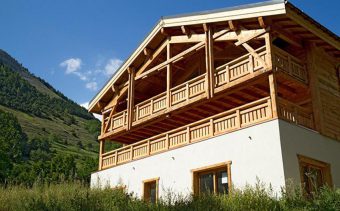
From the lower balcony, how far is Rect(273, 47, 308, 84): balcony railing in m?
1.40

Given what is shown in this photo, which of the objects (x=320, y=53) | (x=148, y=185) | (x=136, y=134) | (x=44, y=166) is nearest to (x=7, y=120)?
(x=44, y=166)

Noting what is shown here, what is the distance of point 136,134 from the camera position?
2280 centimetres

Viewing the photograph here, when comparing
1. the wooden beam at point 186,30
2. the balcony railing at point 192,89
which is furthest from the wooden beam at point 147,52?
the wooden beam at point 186,30

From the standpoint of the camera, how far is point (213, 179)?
1525cm

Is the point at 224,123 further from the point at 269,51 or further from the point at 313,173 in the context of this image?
the point at 313,173

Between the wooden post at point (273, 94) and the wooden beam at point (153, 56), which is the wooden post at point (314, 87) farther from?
the wooden beam at point (153, 56)

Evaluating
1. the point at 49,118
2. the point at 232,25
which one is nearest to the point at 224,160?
the point at 232,25

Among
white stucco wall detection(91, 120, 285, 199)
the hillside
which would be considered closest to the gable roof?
white stucco wall detection(91, 120, 285, 199)

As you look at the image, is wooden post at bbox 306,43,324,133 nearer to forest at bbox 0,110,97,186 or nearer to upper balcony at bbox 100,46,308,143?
upper balcony at bbox 100,46,308,143

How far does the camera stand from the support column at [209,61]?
16922 millimetres

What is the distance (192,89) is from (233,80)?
102 inches

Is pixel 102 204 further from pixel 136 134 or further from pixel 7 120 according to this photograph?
pixel 7 120

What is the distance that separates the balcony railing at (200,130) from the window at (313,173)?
6.76ft

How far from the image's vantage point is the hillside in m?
91.0
